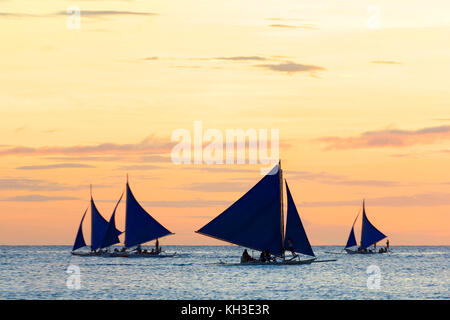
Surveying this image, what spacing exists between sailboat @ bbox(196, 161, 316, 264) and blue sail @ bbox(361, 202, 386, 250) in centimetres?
5704

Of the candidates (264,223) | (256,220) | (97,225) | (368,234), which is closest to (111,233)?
(97,225)

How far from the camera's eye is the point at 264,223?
66.4m

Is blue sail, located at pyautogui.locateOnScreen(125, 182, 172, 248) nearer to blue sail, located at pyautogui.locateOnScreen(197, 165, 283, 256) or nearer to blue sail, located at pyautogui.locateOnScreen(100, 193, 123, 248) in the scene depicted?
blue sail, located at pyautogui.locateOnScreen(100, 193, 123, 248)

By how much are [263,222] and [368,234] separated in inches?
2415

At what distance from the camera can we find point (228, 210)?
6506cm

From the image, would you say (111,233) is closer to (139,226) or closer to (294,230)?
(139,226)

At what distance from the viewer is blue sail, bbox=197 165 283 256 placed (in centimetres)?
6519

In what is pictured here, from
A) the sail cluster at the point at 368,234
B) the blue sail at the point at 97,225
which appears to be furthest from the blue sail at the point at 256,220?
the sail cluster at the point at 368,234

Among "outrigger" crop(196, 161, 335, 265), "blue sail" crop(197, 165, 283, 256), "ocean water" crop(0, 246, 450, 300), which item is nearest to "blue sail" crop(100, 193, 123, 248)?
"ocean water" crop(0, 246, 450, 300)
